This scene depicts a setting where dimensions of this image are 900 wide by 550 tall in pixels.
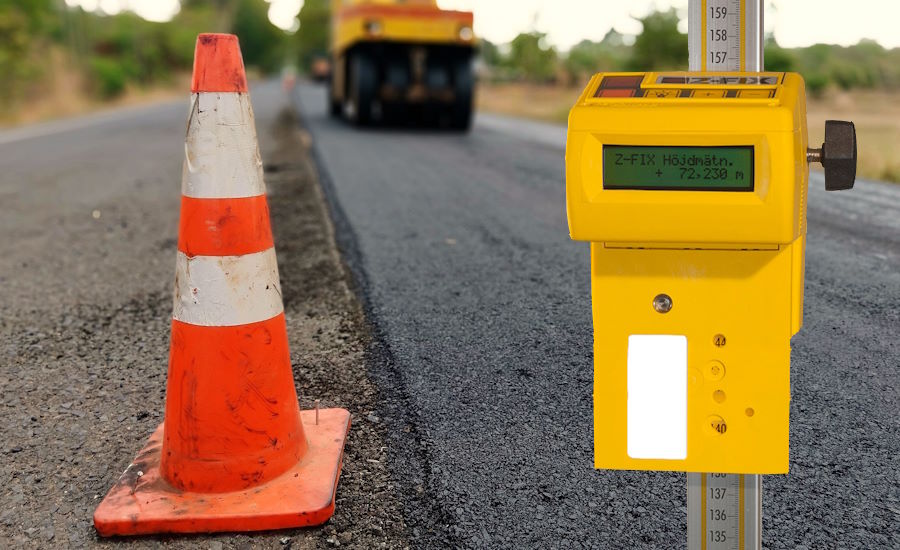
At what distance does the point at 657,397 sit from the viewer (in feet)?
4.73

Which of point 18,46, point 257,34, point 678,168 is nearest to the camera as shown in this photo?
point 678,168

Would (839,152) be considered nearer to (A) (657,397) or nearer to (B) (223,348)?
(A) (657,397)

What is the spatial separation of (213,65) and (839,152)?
1.39m

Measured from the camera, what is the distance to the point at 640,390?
4.73 feet

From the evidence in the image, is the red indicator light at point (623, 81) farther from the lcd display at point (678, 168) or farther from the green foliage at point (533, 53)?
the green foliage at point (533, 53)

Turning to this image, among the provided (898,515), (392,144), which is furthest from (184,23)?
(898,515)

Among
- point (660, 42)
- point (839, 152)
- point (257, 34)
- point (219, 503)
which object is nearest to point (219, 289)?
point (219, 503)

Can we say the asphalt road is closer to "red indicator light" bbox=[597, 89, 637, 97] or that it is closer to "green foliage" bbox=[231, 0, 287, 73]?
"red indicator light" bbox=[597, 89, 637, 97]

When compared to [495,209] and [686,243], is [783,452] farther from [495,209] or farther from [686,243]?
[495,209]

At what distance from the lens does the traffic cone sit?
2.02 meters

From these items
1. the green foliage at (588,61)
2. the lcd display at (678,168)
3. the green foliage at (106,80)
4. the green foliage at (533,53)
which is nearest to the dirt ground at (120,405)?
the lcd display at (678,168)

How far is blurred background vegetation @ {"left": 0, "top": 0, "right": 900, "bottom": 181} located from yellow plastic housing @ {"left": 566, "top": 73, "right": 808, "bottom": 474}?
7204 mm

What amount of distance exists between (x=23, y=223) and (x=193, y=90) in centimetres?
452

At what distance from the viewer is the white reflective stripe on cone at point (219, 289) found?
205 cm
